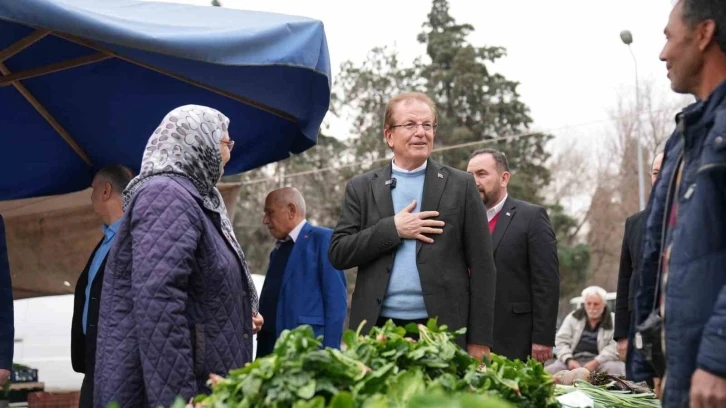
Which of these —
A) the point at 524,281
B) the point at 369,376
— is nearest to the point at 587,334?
the point at 524,281

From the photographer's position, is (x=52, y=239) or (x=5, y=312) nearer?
(x=5, y=312)

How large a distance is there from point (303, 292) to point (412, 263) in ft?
6.07

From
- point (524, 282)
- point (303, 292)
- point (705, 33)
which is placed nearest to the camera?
point (705, 33)

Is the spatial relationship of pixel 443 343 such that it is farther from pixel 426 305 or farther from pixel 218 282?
pixel 426 305

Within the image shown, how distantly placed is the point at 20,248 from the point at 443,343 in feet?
18.4

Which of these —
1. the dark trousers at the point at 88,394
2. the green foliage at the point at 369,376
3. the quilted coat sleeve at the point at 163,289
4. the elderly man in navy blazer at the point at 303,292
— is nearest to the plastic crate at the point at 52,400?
the elderly man in navy blazer at the point at 303,292

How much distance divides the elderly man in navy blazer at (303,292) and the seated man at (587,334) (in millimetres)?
4644

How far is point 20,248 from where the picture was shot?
A: 731cm

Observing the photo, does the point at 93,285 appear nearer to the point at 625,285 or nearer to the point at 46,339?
the point at 625,285

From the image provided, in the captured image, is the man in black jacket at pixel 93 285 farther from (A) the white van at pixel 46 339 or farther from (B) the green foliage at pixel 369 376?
(A) the white van at pixel 46 339

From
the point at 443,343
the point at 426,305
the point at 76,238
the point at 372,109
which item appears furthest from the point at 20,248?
the point at 372,109

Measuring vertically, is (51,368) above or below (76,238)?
below

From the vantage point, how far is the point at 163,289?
323 cm

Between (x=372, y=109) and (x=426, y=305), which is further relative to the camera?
(x=372, y=109)
